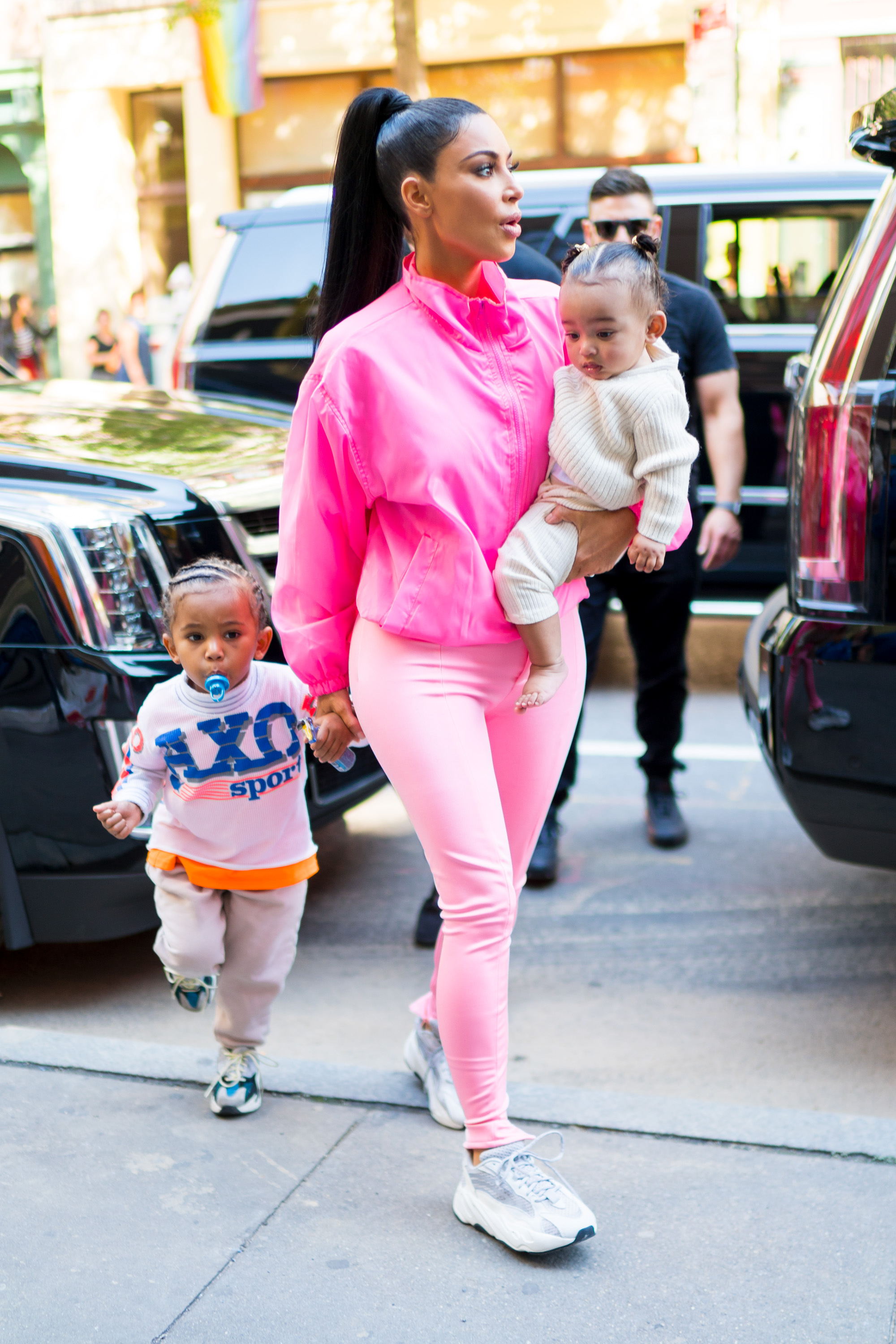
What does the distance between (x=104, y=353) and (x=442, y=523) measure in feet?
45.0

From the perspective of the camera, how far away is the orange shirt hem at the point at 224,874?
2738mm

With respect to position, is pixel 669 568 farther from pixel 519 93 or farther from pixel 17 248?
pixel 17 248

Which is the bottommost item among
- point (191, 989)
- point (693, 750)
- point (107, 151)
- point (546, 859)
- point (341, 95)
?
point (693, 750)

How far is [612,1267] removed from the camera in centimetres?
230

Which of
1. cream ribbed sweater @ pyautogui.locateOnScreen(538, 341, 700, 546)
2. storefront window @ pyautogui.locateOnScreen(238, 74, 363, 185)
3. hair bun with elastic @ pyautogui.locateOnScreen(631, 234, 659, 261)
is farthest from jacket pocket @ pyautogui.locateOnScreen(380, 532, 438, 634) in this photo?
storefront window @ pyautogui.locateOnScreen(238, 74, 363, 185)

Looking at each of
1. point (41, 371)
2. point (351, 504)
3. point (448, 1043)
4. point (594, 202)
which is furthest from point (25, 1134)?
point (41, 371)

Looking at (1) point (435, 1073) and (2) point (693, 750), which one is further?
(2) point (693, 750)

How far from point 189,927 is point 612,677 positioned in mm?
4382

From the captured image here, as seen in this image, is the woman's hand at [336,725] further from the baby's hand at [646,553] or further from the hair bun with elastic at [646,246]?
the hair bun with elastic at [646,246]

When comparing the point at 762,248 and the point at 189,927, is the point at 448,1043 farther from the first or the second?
the point at 762,248

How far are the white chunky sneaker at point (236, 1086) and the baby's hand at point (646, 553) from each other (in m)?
1.29

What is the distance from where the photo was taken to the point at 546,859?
434 cm

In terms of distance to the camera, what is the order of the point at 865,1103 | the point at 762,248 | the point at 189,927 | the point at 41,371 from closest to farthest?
the point at 189,927 → the point at 865,1103 → the point at 762,248 → the point at 41,371

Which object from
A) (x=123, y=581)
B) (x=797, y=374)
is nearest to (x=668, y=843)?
(x=797, y=374)
